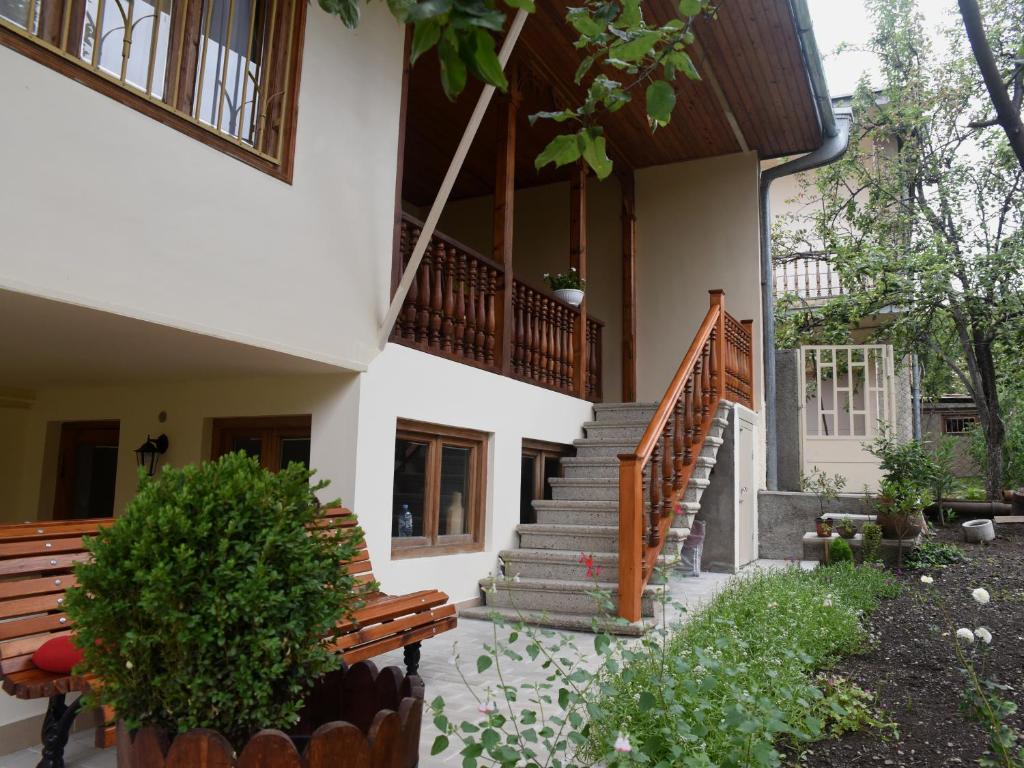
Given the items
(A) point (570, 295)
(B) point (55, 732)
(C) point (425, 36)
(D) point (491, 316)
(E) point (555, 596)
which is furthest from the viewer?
(A) point (570, 295)

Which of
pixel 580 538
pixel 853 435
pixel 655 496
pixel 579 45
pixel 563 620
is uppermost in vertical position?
pixel 579 45

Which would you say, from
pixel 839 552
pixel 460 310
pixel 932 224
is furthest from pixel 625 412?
pixel 932 224

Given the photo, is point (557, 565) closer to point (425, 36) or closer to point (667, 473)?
point (667, 473)

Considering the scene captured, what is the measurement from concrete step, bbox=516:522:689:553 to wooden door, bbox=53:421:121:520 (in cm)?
326

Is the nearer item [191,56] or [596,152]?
[596,152]

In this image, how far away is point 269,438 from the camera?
541 cm

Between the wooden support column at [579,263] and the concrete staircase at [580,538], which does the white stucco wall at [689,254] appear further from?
the concrete staircase at [580,538]

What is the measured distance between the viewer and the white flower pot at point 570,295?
25.1 ft

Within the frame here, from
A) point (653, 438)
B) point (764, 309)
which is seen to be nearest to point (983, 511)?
point (764, 309)

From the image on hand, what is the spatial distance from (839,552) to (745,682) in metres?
4.88

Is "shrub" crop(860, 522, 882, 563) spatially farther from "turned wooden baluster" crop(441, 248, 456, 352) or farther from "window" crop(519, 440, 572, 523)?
"turned wooden baluster" crop(441, 248, 456, 352)

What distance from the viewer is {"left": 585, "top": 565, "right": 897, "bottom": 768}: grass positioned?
7.54ft

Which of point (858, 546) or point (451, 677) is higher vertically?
point (858, 546)

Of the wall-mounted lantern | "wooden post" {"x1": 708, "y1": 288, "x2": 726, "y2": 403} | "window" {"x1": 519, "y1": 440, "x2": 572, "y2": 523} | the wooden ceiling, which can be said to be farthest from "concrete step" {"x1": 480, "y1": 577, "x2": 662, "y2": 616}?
the wooden ceiling
